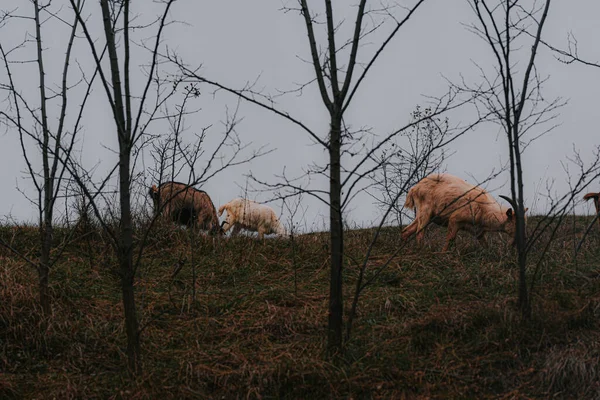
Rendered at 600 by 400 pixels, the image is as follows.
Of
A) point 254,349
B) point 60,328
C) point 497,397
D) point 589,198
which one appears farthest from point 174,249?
point 589,198

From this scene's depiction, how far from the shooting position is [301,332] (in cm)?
587

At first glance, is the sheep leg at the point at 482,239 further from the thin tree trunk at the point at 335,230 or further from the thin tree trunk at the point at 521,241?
the thin tree trunk at the point at 335,230

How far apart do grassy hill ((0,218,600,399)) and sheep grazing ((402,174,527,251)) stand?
2.02m

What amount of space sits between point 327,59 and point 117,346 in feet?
9.43

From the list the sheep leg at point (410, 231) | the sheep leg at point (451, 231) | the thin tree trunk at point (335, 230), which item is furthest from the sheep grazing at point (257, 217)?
the thin tree trunk at point (335, 230)

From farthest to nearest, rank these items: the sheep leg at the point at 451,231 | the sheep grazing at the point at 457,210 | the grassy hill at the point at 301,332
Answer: the sheep grazing at the point at 457,210, the sheep leg at the point at 451,231, the grassy hill at the point at 301,332

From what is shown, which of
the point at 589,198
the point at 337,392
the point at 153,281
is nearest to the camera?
the point at 337,392

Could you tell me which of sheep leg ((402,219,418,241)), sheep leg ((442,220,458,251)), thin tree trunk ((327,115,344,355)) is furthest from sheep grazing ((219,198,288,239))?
thin tree trunk ((327,115,344,355))

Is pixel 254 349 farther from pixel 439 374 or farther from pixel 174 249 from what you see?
pixel 174 249

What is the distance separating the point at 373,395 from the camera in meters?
4.56

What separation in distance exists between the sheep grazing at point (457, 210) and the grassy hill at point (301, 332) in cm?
202

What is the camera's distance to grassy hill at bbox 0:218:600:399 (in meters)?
4.71

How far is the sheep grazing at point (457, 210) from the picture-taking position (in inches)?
407

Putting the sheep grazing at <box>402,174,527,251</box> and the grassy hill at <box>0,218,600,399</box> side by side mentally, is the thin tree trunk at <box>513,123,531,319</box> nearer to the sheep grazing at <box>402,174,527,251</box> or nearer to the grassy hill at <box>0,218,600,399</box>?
the grassy hill at <box>0,218,600,399</box>
